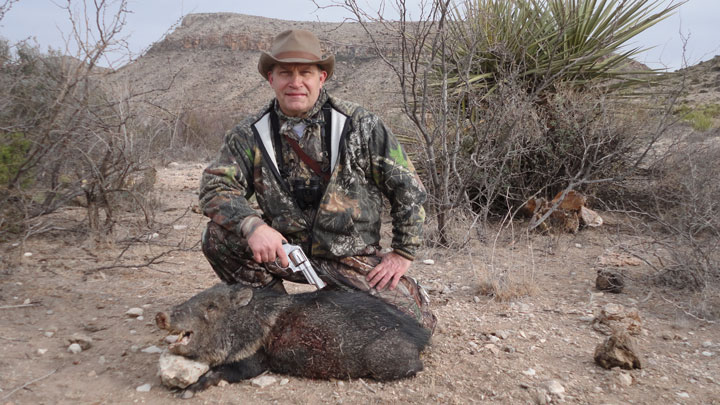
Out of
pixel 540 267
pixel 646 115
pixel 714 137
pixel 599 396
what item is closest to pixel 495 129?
pixel 540 267

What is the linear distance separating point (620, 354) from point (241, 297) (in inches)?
74.3

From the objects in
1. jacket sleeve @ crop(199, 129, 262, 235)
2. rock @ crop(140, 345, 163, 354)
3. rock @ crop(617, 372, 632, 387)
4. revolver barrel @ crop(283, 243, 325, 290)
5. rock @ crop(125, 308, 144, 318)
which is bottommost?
rock @ crop(140, 345, 163, 354)

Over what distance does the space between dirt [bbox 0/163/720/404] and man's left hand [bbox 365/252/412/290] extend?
448 mm

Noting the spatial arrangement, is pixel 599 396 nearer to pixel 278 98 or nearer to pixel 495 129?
pixel 278 98

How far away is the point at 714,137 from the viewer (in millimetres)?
7293

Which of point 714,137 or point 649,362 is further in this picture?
point 714,137

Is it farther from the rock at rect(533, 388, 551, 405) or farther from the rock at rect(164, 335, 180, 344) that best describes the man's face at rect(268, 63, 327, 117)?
the rock at rect(533, 388, 551, 405)

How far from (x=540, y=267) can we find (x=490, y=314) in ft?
3.83

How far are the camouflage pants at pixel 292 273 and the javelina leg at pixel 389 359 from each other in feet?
0.75

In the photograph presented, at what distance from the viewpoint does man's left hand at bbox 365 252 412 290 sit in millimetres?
2705

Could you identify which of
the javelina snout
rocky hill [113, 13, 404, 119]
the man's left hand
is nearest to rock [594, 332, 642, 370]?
the man's left hand

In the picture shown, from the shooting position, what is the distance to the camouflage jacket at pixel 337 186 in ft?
8.85

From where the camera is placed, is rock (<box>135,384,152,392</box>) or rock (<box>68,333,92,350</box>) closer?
rock (<box>135,384,152,392</box>)

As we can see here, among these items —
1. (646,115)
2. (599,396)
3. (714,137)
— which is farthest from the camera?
(714,137)
